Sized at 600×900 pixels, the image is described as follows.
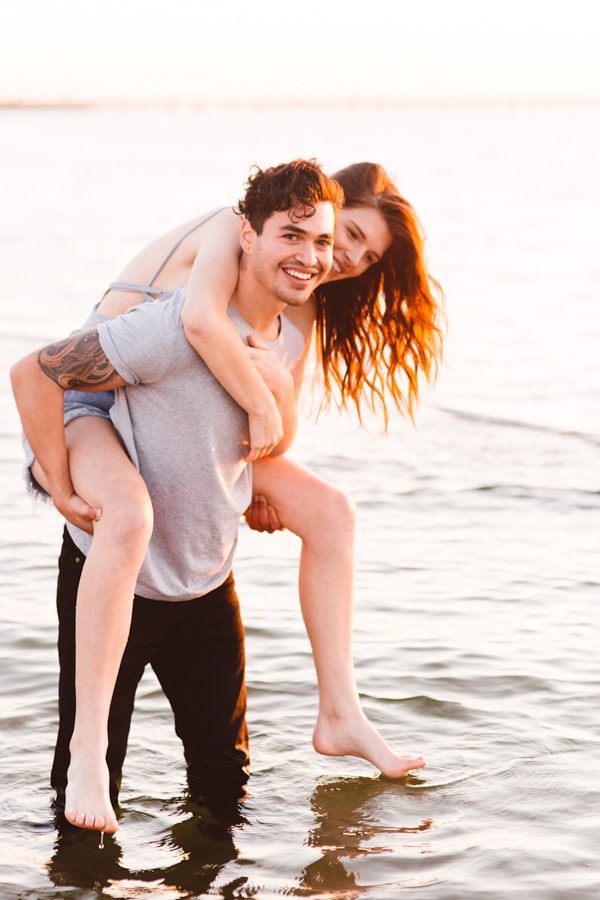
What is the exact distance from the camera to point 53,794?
15.2 ft

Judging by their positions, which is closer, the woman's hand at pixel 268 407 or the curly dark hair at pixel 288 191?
the curly dark hair at pixel 288 191

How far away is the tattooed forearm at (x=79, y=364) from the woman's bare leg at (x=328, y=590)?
2.34 ft

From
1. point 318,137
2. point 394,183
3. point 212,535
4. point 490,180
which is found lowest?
point 212,535

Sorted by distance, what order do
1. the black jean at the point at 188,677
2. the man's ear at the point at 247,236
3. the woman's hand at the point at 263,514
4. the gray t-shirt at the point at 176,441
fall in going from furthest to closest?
the woman's hand at the point at 263,514 < the black jean at the point at 188,677 < the man's ear at the point at 247,236 < the gray t-shirt at the point at 176,441

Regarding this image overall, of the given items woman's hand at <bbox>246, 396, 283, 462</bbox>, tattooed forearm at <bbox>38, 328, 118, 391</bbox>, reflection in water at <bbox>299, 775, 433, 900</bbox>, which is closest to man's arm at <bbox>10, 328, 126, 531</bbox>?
tattooed forearm at <bbox>38, 328, 118, 391</bbox>

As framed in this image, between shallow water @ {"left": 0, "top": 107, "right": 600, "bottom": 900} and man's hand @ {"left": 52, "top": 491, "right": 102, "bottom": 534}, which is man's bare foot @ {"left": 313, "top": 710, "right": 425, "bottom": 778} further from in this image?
man's hand @ {"left": 52, "top": 491, "right": 102, "bottom": 534}

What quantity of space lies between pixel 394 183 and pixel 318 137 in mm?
71877

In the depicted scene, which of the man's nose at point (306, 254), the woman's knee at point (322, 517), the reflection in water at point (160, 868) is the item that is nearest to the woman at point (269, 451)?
the woman's knee at point (322, 517)

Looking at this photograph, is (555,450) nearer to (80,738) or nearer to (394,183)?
(394,183)

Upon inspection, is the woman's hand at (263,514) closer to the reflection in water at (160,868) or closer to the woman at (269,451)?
the woman at (269,451)

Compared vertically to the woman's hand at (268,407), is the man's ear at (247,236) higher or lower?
higher

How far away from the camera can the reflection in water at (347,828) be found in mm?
4102

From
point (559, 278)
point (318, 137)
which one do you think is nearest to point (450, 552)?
point (559, 278)

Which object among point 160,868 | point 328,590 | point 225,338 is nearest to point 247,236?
point 225,338
